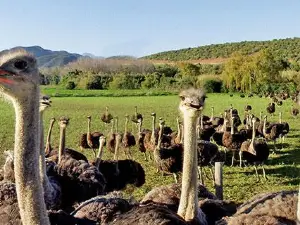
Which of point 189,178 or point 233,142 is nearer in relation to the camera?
point 189,178

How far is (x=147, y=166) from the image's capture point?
1091 cm

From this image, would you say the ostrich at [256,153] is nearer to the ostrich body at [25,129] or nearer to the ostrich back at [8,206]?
the ostrich back at [8,206]

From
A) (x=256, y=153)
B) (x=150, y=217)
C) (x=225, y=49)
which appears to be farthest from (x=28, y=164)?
(x=225, y=49)

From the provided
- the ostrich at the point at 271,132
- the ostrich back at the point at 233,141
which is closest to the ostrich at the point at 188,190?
the ostrich back at the point at 233,141

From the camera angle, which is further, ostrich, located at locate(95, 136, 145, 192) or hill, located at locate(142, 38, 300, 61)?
hill, located at locate(142, 38, 300, 61)

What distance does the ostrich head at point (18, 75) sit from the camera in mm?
2707

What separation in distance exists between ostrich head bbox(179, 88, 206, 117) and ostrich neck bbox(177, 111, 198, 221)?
2.5 inches

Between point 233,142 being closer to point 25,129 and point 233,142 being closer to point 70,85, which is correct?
point 25,129

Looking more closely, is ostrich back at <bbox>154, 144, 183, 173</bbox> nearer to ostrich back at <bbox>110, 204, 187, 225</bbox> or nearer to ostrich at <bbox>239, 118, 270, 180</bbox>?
ostrich at <bbox>239, 118, 270, 180</bbox>

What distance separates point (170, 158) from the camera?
858 centimetres

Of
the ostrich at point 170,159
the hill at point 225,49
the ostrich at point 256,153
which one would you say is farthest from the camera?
the hill at point 225,49

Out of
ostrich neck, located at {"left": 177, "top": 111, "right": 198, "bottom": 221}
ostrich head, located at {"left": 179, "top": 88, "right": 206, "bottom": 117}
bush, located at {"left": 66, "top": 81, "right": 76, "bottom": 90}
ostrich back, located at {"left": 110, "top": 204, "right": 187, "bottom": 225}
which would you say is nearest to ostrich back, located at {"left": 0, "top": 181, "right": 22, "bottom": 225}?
ostrich back, located at {"left": 110, "top": 204, "right": 187, "bottom": 225}

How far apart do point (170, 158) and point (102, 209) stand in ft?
13.6

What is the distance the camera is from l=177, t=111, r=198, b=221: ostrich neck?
4.33 metres
